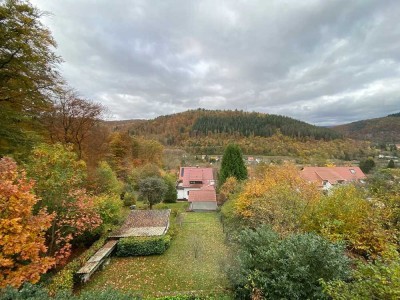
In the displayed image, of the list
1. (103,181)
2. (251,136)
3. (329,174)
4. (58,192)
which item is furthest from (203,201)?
(251,136)

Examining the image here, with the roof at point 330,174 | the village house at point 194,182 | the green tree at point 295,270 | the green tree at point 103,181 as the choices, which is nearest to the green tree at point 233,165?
the village house at point 194,182

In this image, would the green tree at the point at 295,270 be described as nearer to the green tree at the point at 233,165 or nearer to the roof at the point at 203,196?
the green tree at the point at 233,165

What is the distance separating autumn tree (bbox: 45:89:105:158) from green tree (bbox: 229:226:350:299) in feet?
64.1

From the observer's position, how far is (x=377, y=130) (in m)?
131

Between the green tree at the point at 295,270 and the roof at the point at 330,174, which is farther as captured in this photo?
the roof at the point at 330,174

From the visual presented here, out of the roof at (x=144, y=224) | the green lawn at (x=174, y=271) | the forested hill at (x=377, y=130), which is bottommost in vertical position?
the green lawn at (x=174, y=271)

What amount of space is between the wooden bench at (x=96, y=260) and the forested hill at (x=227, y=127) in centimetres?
8295

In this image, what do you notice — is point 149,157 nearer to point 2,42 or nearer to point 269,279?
point 2,42

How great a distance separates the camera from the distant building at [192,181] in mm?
44469

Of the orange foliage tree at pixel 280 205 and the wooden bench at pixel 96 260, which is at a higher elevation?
the orange foliage tree at pixel 280 205

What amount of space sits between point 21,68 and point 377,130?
555 feet

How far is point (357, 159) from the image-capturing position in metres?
79.5

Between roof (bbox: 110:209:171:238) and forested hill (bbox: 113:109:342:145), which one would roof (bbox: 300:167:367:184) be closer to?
roof (bbox: 110:209:171:238)

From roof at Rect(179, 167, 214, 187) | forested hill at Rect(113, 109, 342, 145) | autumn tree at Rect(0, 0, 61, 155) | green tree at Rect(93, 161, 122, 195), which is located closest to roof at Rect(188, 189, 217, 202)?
roof at Rect(179, 167, 214, 187)
